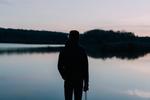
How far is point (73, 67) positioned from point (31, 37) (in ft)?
394

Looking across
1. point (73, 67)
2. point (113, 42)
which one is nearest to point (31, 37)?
point (113, 42)

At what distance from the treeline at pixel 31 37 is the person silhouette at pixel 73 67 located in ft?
356

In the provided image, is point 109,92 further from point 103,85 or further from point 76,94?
point 76,94

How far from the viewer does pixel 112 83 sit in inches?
734

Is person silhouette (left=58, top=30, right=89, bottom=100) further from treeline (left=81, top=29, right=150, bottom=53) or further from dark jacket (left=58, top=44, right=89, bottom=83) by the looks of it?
treeline (left=81, top=29, right=150, bottom=53)

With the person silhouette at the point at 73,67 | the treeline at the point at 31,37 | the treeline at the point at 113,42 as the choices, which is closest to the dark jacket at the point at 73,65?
the person silhouette at the point at 73,67

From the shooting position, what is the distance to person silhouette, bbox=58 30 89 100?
26.0 ft

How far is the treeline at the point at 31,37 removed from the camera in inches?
4766

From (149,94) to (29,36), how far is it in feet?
373

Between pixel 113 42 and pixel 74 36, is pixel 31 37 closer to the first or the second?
pixel 113 42

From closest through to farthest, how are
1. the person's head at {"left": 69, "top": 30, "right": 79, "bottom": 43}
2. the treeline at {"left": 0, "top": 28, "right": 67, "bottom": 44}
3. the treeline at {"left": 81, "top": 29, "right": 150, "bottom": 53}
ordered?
the person's head at {"left": 69, "top": 30, "right": 79, "bottom": 43} → the treeline at {"left": 81, "top": 29, "right": 150, "bottom": 53} → the treeline at {"left": 0, "top": 28, "right": 67, "bottom": 44}

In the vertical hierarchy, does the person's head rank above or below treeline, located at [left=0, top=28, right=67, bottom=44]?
above

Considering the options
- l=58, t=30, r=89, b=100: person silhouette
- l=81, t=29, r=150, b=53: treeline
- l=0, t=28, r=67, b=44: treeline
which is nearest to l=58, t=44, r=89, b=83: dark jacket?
l=58, t=30, r=89, b=100: person silhouette

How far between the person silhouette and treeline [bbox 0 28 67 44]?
109 meters
